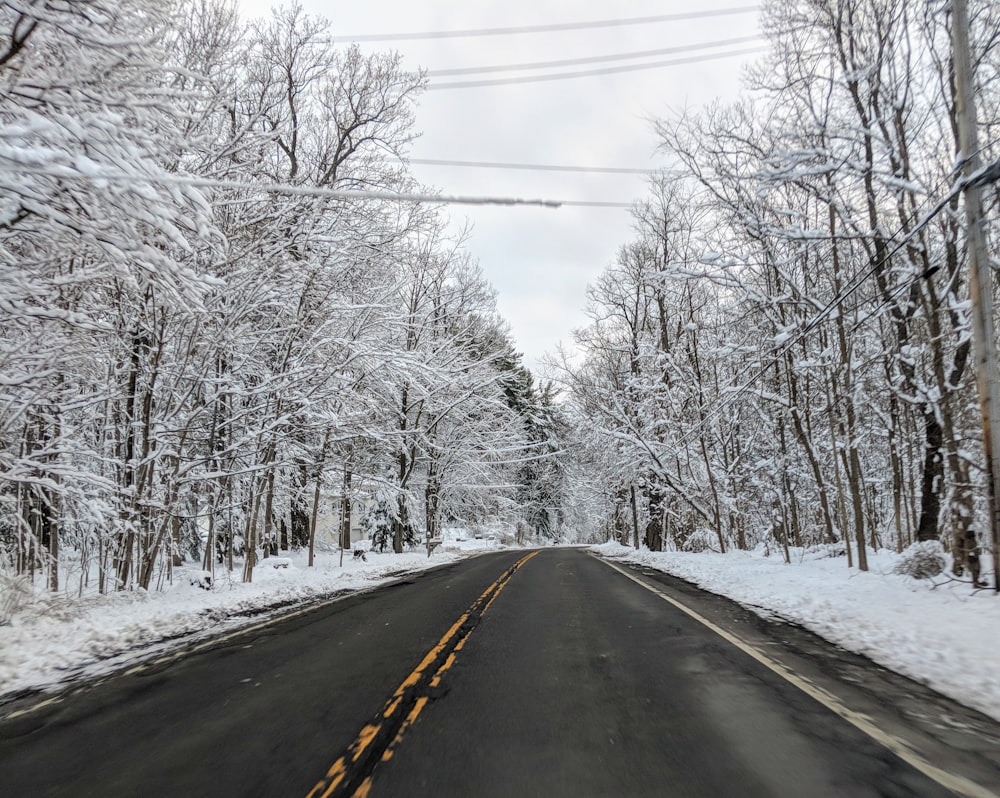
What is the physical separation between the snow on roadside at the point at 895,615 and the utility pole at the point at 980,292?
1078 mm

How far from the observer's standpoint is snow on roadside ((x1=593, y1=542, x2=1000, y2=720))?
5.57 meters

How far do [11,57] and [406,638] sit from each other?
7.52 metres

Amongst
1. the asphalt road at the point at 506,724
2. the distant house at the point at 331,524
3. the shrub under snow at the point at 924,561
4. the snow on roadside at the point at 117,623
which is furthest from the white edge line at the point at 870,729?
the distant house at the point at 331,524

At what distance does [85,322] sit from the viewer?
25.5 feet

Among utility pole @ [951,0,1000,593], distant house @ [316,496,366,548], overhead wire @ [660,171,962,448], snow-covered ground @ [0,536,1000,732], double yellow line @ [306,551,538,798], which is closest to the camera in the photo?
double yellow line @ [306,551,538,798]

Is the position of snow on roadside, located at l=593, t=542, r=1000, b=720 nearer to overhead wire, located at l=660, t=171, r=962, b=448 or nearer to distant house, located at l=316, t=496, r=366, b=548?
overhead wire, located at l=660, t=171, r=962, b=448

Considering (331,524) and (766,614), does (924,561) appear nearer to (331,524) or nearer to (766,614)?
(766,614)

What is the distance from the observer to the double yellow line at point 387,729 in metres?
3.47

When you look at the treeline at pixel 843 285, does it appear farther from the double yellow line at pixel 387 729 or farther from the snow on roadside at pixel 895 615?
the double yellow line at pixel 387 729

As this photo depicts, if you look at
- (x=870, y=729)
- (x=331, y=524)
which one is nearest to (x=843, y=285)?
(x=870, y=729)

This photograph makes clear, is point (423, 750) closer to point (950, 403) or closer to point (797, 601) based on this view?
point (797, 601)

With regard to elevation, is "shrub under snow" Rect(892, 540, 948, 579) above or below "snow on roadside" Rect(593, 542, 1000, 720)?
above

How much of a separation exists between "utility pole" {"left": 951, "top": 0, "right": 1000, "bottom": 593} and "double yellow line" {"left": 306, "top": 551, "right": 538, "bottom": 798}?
6925 millimetres

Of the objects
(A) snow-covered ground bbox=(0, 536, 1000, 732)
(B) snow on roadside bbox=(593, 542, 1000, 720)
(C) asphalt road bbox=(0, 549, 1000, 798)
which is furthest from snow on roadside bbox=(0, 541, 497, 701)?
(B) snow on roadside bbox=(593, 542, 1000, 720)
